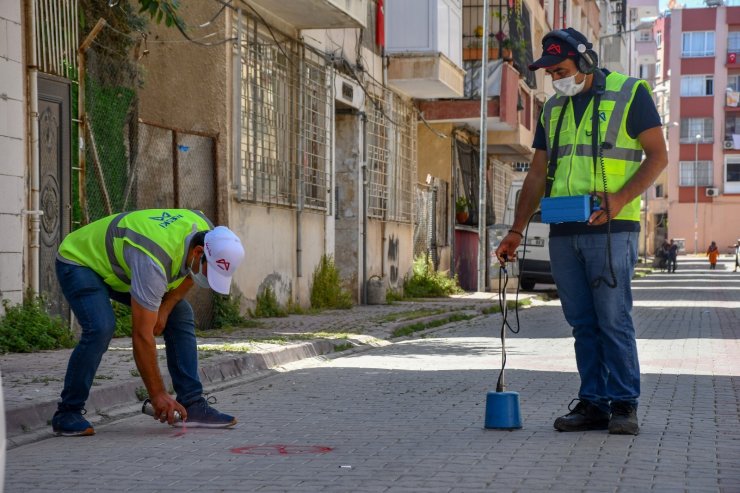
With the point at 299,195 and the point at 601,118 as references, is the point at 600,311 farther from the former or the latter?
the point at 299,195

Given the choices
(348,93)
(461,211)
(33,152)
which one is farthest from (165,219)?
(461,211)

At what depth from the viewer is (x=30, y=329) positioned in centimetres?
1161

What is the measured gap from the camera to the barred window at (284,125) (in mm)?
17016

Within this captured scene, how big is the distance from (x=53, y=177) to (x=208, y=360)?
9.55ft

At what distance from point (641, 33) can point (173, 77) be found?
106888 millimetres

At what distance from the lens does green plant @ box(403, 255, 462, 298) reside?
85.7ft

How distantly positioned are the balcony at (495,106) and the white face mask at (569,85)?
824 inches

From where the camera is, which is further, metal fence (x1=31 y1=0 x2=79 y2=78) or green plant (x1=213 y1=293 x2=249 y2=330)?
green plant (x1=213 y1=293 x2=249 y2=330)

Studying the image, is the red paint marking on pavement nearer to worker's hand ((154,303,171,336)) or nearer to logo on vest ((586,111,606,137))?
worker's hand ((154,303,171,336))

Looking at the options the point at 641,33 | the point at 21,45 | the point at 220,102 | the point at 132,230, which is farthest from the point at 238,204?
the point at 641,33

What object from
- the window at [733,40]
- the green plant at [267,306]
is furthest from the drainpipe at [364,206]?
the window at [733,40]

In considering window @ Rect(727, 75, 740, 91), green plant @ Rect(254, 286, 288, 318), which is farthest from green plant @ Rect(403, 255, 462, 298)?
window @ Rect(727, 75, 740, 91)

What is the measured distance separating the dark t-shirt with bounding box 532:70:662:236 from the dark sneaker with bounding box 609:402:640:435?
98cm

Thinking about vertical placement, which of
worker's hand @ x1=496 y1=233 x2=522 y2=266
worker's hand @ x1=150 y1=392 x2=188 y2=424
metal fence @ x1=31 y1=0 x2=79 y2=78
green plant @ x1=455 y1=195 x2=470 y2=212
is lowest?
worker's hand @ x1=150 y1=392 x2=188 y2=424
